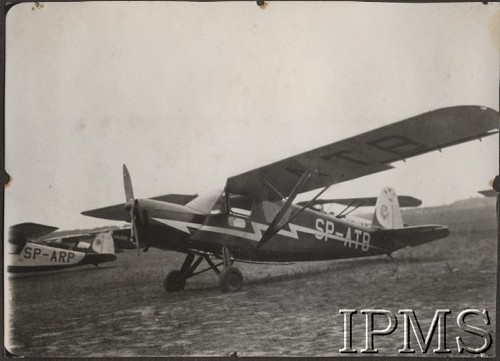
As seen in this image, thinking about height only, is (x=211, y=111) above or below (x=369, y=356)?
above

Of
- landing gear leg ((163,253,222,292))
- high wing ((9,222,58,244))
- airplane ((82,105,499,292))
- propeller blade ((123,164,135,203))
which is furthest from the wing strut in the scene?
high wing ((9,222,58,244))

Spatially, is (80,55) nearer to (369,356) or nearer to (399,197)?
(399,197)

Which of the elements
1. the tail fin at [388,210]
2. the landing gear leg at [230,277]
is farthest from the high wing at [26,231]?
the tail fin at [388,210]

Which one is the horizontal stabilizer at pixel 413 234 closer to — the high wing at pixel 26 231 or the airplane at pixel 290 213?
the airplane at pixel 290 213

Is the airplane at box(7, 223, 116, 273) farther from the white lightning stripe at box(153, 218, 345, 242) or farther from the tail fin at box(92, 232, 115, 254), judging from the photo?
the white lightning stripe at box(153, 218, 345, 242)

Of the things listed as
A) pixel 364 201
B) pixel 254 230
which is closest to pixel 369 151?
pixel 364 201

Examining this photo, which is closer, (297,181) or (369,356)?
(369,356)

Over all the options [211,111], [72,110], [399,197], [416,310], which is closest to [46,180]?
[72,110]

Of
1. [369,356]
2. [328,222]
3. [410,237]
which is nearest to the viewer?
[369,356]
